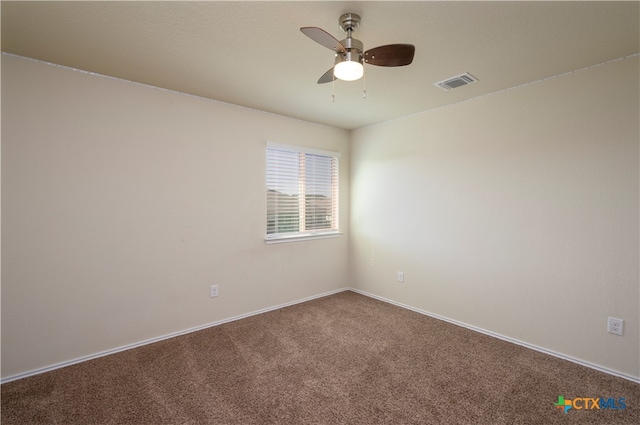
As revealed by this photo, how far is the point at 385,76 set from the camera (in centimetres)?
249

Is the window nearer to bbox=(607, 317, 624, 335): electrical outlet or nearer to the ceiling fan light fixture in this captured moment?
the ceiling fan light fixture

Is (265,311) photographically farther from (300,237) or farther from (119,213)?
(119,213)

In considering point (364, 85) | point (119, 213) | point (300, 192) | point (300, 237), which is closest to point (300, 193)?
point (300, 192)

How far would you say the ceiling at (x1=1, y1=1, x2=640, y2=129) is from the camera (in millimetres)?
1663

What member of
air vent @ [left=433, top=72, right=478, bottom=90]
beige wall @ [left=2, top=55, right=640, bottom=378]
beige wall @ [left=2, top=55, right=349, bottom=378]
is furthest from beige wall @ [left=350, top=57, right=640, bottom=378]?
beige wall @ [left=2, top=55, right=349, bottom=378]

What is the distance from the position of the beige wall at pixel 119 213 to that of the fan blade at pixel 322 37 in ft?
6.09

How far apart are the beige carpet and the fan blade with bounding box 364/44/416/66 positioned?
216 cm

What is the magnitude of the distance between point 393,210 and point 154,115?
2.82 m

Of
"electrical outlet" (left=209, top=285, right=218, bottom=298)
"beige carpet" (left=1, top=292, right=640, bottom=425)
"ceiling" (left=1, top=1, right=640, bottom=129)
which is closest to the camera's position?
"ceiling" (left=1, top=1, right=640, bottom=129)

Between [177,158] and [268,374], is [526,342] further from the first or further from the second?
[177,158]

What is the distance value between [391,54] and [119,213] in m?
2.50

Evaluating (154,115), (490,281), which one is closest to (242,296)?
(154,115)

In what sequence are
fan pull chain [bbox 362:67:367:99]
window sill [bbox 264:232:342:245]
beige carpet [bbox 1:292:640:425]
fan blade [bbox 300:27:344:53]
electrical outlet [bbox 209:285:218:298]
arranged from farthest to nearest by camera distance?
window sill [bbox 264:232:342:245], electrical outlet [bbox 209:285:218:298], fan pull chain [bbox 362:67:367:99], beige carpet [bbox 1:292:640:425], fan blade [bbox 300:27:344:53]

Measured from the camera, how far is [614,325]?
2.26m
